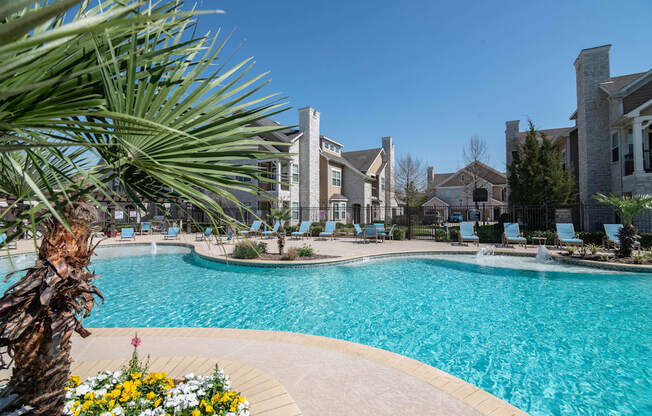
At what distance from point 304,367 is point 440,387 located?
1482 mm

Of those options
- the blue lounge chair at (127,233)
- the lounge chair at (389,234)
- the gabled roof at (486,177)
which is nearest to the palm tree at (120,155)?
Result: the lounge chair at (389,234)

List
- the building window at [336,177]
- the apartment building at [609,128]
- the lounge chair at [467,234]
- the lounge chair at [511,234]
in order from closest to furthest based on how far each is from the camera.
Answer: the lounge chair at [511,234]
the apartment building at [609,128]
the lounge chair at [467,234]
the building window at [336,177]

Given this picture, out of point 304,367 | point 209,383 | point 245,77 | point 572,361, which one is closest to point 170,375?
Answer: point 209,383

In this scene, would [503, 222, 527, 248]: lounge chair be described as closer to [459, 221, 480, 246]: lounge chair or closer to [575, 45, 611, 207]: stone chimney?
[459, 221, 480, 246]: lounge chair

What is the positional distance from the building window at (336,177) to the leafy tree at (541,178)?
53.4 feet

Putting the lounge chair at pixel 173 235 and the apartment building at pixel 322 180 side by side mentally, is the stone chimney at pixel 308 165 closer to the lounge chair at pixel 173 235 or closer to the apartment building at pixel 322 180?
the apartment building at pixel 322 180

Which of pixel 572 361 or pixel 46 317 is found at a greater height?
pixel 46 317

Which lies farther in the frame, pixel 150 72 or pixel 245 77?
pixel 245 77

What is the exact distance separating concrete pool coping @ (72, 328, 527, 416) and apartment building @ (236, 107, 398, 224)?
19.2 m

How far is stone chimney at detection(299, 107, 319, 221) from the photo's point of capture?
28.1 meters

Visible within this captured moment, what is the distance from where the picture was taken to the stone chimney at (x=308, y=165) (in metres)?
28.1

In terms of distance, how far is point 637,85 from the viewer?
16797 millimetres

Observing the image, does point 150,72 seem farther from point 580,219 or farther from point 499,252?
point 580,219

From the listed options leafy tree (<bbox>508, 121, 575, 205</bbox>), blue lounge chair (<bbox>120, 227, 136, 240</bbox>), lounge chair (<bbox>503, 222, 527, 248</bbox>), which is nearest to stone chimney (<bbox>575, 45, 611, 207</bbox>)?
leafy tree (<bbox>508, 121, 575, 205</bbox>)
